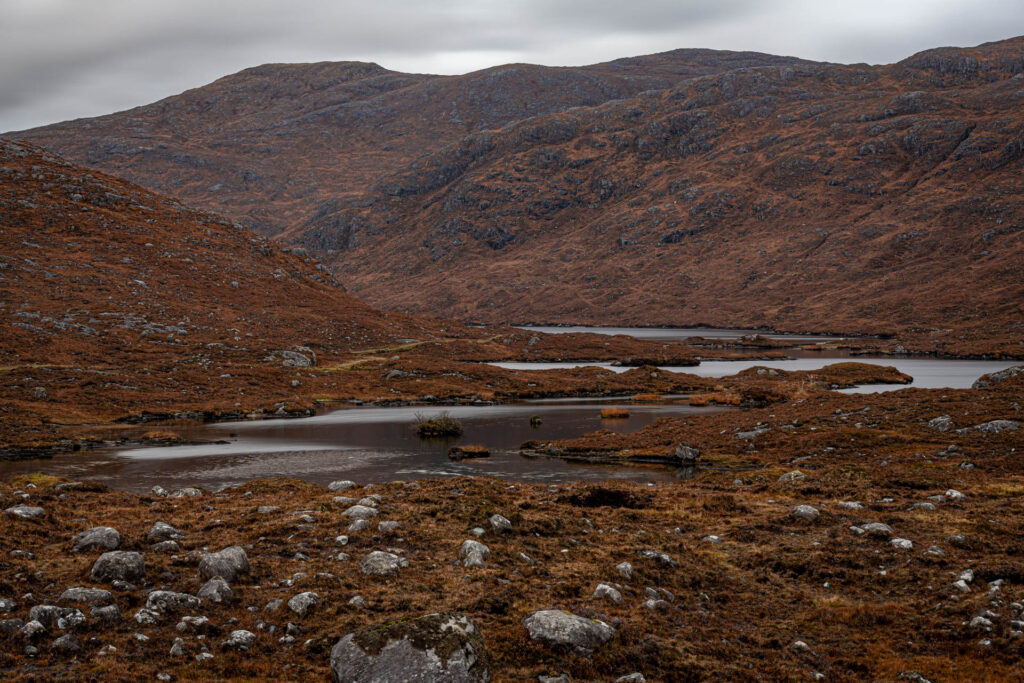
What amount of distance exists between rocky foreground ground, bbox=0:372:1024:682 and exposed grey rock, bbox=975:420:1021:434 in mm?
16075

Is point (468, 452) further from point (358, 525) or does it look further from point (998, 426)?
Result: point (998, 426)

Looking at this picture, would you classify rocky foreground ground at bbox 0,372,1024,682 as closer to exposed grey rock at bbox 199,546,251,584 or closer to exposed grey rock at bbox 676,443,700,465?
exposed grey rock at bbox 199,546,251,584

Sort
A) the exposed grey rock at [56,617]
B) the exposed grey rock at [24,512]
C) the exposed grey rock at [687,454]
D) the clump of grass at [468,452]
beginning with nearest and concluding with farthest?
the exposed grey rock at [56,617] < the exposed grey rock at [24,512] < the exposed grey rock at [687,454] < the clump of grass at [468,452]

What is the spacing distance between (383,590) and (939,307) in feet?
674

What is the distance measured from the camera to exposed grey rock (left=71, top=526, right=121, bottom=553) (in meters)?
16.2

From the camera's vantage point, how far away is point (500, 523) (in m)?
20.7

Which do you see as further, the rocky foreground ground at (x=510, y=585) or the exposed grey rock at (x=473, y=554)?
the exposed grey rock at (x=473, y=554)

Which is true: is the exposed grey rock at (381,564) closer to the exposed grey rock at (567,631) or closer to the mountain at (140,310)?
the exposed grey rock at (567,631)

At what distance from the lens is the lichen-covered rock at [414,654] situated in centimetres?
1118

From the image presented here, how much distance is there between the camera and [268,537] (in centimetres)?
1888

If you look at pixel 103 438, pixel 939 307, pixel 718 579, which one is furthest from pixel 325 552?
pixel 939 307

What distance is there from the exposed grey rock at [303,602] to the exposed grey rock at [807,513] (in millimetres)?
17202

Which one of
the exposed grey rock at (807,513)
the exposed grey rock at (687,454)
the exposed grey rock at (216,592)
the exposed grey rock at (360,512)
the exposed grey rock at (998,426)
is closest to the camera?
the exposed grey rock at (216,592)

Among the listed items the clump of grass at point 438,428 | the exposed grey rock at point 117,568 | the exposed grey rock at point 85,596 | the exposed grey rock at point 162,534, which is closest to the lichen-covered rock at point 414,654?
the exposed grey rock at point 85,596
